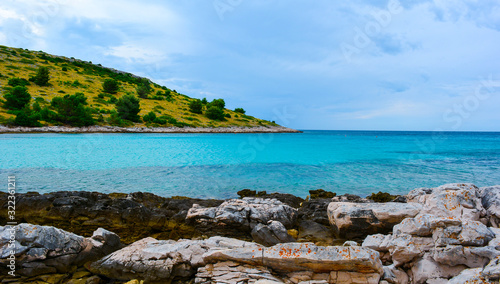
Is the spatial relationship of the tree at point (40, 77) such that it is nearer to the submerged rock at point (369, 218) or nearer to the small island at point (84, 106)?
the small island at point (84, 106)

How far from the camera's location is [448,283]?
13.7 feet

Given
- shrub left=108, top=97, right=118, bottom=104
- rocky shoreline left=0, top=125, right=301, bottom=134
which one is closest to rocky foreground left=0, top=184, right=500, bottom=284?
rocky shoreline left=0, top=125, right=301, bottom=134

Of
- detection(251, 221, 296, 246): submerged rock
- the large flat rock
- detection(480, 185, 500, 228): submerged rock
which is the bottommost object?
detection(251, 221, 296, 246): submerged rock

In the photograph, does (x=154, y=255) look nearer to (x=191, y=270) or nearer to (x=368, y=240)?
(x=191, y=270)

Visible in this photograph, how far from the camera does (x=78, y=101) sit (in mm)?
55000

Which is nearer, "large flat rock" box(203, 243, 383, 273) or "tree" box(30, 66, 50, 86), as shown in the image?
"large flat rock" box(203, 243, 383, 273)

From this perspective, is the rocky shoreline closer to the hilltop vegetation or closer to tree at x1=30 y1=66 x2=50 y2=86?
the hilltop vegetation

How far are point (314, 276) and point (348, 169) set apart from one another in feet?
62.4

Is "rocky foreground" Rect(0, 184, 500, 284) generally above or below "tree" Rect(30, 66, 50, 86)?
below

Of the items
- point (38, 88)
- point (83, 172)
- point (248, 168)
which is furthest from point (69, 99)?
point (248, 168)

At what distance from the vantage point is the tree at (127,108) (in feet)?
216

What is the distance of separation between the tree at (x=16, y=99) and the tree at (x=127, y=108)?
729 inches

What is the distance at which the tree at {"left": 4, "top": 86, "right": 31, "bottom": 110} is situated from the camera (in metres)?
50.8

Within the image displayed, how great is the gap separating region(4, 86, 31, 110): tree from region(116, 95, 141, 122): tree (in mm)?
18506
